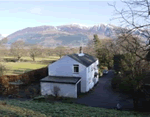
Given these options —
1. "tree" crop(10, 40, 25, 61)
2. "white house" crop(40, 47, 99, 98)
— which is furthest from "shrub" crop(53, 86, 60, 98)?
"tree" crop(10, 40, 25, 61)

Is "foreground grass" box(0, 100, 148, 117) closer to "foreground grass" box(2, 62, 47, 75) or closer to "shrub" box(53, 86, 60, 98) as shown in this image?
"shrub" box(53, 86, 60, 98)

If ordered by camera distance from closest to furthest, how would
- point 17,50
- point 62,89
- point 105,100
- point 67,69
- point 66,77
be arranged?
point 105,100 → point 62,89 → point 66,77 → point 67,69 → point 17,50

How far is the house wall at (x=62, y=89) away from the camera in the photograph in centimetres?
1889

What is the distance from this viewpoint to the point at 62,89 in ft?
63.3

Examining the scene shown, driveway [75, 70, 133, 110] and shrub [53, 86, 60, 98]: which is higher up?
shrub [53, 86, 60, 98]

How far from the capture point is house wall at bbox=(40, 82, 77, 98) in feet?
62.0

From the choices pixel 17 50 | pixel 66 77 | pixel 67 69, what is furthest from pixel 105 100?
pixel 17 50

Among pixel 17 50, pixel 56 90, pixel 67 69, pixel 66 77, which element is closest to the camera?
pixel 56 90

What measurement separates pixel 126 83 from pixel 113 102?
13.2ft

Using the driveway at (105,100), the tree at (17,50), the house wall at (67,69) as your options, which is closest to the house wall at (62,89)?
the driveway at (105,100)

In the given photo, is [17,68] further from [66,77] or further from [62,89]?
[62,89]

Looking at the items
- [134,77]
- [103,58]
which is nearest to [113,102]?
[134,77]

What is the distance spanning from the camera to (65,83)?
1905cm

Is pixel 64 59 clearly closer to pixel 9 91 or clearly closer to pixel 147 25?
pixel 9 91
